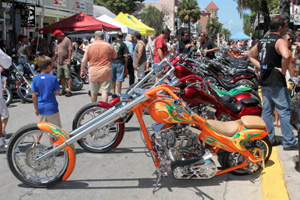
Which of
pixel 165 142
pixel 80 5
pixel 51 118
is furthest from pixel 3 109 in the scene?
pixel 80 5

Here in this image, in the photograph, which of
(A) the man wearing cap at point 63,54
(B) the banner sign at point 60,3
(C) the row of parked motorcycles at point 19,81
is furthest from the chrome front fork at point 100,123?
(B) the banner sign at point 60,3

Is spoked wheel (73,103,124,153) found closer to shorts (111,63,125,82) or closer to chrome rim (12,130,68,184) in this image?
chrome rim (12,130,68,184)

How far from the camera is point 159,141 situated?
3984 mm

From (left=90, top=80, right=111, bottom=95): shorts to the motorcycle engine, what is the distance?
3102 millimetres

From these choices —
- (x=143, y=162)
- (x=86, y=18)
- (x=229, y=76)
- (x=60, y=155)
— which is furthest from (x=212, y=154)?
(x=86, y=18)

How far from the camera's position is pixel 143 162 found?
5.14 metres

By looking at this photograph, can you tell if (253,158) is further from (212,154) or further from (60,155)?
(60,155)

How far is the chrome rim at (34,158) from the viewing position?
403 cm

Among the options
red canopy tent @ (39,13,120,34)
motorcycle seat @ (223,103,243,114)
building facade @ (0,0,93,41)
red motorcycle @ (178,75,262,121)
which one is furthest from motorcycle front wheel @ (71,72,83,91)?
motorcycle seat @ (223,103,243,114)

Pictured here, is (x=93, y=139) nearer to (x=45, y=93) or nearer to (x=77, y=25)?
(x=45, y=93)

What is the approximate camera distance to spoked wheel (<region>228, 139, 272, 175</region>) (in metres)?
4.34

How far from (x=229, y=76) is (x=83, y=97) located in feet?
14.7

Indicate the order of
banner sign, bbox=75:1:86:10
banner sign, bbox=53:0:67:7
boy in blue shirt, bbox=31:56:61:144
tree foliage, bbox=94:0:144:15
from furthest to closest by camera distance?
tree foliage, bbox=94:0:144:15
banner sign, bbox=75:1:86:10
banner sign, bbox=53:0:67:7
boy in blue shirt, bbox=31:56:61:144

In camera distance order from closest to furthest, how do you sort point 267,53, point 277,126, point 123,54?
point 267,53 < point 277,126 < point 123,54
